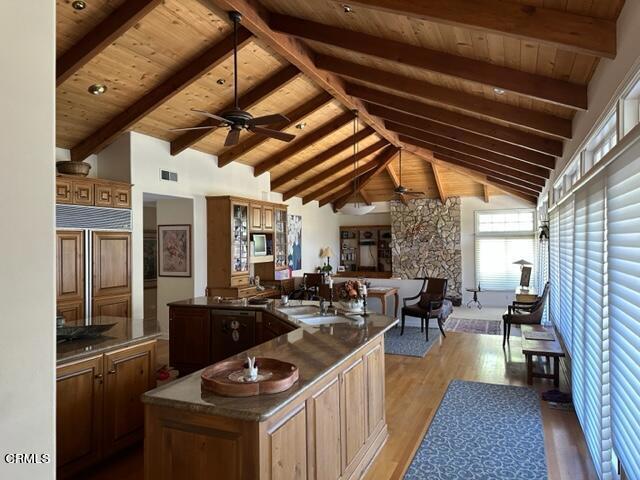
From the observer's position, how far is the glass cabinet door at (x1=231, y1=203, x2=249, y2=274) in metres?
7.22

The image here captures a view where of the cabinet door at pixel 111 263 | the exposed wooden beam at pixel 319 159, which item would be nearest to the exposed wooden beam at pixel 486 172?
the exposed wooden beam at pixel 319 159

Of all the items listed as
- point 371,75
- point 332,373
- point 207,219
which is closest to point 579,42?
point 332,373

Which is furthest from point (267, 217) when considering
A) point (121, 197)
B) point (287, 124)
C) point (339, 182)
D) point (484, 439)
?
point (484, 439)

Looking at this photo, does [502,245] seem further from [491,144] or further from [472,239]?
[491,144]

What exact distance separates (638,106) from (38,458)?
282 centimetres

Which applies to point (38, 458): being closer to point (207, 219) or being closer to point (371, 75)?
point (371, 75)

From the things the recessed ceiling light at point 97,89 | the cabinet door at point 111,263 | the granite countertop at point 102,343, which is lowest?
the granite countertop at point 102,343

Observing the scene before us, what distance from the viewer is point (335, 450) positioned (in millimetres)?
2457

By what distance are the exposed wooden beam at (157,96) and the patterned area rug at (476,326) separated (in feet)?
19.9

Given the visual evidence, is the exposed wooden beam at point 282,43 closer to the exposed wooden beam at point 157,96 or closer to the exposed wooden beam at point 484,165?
the exposed wooden beam at point 157,96

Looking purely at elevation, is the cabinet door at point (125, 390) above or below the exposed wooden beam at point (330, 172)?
below

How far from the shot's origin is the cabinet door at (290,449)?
6.04ft

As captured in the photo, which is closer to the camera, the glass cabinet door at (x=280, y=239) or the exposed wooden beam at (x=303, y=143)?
the exposed wooden beam at (x=303, y=143)

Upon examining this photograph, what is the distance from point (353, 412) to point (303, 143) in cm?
616
